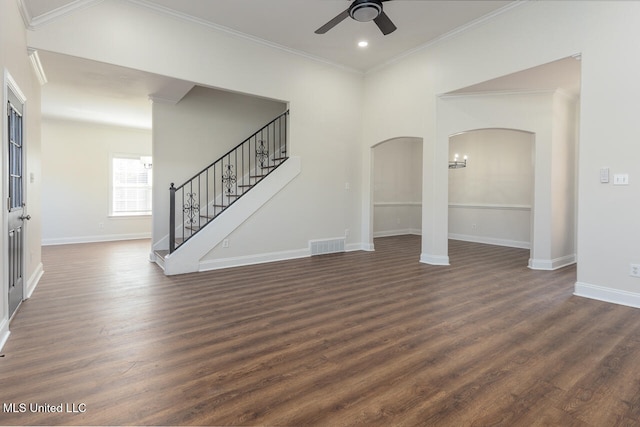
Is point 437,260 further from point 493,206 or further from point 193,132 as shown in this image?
point 193,132

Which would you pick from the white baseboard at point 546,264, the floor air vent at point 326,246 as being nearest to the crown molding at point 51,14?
the floor air vent at point 326,246

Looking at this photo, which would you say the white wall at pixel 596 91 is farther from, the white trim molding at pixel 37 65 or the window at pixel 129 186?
the window at pixel 129 186

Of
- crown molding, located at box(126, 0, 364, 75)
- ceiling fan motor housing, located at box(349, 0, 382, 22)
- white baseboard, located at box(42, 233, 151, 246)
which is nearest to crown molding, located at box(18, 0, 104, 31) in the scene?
crown molding, located at box(126, 0, 364, 75)

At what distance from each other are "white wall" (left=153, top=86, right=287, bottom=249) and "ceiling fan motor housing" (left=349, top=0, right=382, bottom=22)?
12.4 ft

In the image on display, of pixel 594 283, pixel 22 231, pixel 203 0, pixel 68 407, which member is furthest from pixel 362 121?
pixel 68 407

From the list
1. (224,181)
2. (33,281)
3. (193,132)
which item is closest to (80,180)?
(193,132)

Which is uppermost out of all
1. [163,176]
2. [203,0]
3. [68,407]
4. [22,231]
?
[203,0]

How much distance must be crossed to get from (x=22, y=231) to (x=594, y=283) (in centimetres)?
643

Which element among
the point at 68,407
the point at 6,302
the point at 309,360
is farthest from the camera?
the point at 6,302

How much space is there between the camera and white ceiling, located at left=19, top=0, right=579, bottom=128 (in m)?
4.40

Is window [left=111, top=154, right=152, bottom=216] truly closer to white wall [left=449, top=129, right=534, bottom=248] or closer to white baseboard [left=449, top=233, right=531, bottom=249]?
white wall [left=449, top=129, right=534, bottom=248]

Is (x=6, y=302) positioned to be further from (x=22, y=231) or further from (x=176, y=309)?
(x=176, y=309)

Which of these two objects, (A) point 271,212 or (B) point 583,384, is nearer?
(B) point 583,384

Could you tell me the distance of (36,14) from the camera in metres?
3.69
